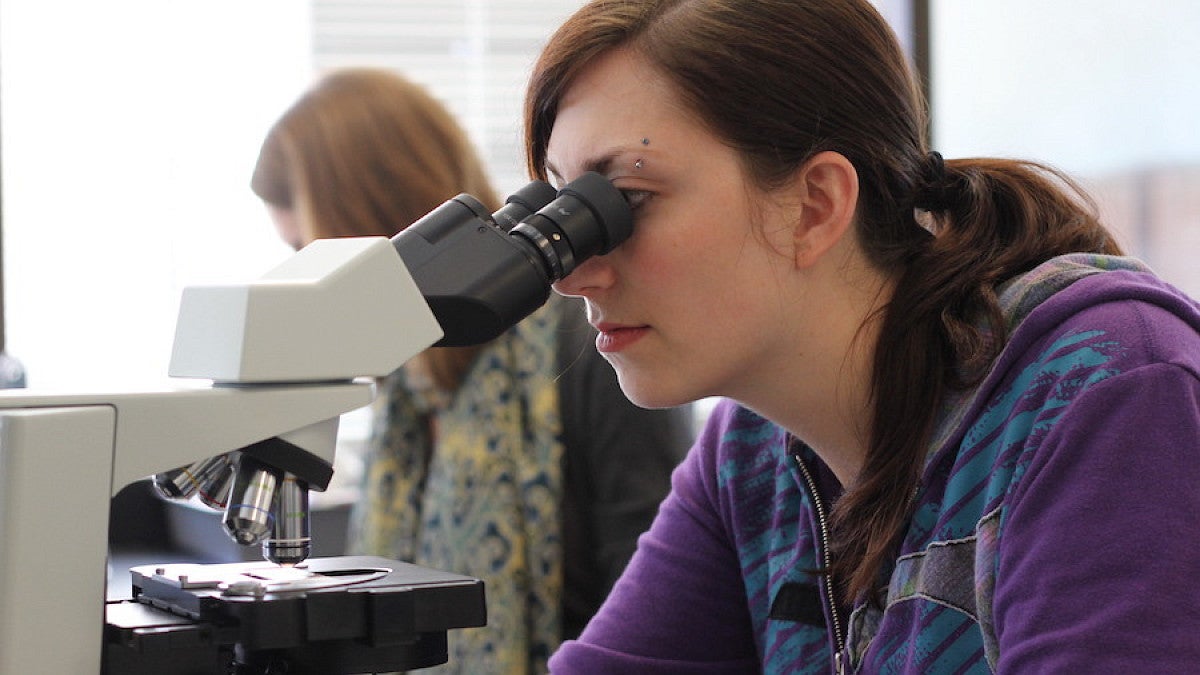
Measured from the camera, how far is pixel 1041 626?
2.99 ft

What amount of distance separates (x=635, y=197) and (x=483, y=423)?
92 cm

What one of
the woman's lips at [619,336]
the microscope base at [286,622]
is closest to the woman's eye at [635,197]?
the woman's lips at [619,336]

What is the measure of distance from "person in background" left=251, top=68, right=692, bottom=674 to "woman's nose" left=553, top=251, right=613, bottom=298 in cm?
69

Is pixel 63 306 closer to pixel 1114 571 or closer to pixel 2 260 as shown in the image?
pixel 2 260

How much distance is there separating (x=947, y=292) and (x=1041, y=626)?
1.18ft

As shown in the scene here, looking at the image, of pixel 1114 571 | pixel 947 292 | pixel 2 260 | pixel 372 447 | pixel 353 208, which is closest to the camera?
pixel 1114 571

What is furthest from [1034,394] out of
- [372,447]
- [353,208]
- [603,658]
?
[372,447]

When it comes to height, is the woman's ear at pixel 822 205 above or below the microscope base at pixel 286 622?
above

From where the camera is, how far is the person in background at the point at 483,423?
191 centimetres

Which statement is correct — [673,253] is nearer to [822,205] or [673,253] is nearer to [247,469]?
[822,205]

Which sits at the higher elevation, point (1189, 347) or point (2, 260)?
point (2, 260)

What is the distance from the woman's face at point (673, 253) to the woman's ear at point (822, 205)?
2cm

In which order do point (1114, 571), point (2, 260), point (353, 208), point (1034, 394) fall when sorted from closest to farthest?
point (1114, 571)
point (1034, 394)
point (353, 208)
point (2, 260)

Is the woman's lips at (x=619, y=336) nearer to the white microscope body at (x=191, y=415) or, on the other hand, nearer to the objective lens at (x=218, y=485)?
the white microscope body at (x=191, y=415)
